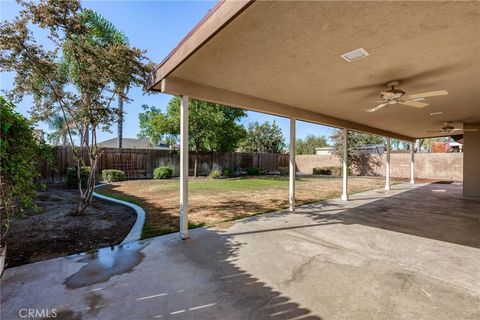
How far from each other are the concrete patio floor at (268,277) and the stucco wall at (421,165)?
13170 mm

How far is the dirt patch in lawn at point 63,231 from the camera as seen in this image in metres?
3.57

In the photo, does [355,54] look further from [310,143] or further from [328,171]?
[310,143]

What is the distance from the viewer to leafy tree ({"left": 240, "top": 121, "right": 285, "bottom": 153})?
78.0ft

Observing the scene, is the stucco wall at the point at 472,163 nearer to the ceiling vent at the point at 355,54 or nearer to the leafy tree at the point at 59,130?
the ceiling vent at the point at 355,54

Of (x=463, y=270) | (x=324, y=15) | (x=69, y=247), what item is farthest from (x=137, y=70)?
(x=463, y=270)

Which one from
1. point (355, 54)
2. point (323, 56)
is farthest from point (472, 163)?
point (323, 56)

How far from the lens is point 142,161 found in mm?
14656

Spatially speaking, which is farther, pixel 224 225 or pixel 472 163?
pixel 472 163

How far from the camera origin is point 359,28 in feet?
8.03

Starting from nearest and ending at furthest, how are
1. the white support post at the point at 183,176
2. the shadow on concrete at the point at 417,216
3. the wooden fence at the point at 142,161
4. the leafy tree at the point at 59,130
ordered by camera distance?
the white support post at the point at 183,176
the shadow on concrete at the point at 417,216
the leafy tree at the point at 59,130
the wooden fence at the point at 142,161

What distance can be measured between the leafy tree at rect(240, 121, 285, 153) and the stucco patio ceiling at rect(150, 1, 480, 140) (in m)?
18.4

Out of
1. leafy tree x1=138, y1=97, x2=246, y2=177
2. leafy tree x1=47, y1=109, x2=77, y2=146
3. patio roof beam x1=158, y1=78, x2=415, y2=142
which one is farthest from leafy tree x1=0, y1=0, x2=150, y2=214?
leafy tree x1=138, y1=97, x2=246, y2=177

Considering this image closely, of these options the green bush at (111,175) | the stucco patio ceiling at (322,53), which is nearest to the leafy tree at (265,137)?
the green bush at (111,175)

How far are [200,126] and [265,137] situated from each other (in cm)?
1076
